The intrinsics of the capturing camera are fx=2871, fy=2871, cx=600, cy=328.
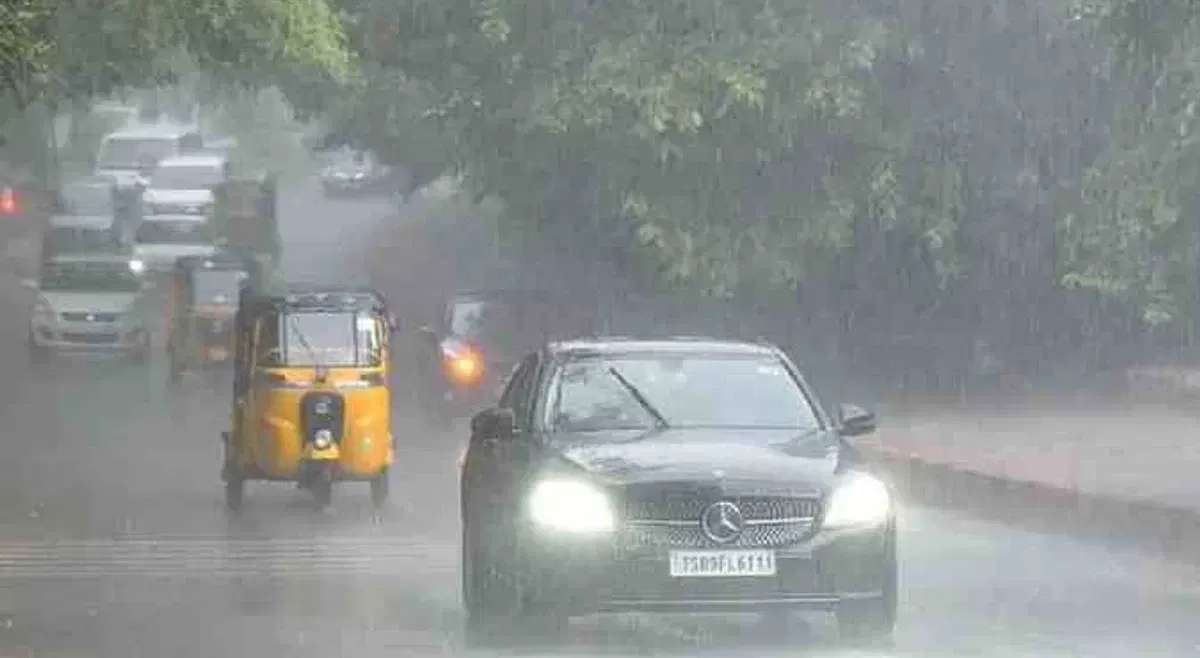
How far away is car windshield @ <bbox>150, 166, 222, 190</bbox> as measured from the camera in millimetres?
68062

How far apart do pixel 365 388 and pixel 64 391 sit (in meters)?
18.1

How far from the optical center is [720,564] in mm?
14023

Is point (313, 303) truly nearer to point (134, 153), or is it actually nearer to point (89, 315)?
point (89, 315)

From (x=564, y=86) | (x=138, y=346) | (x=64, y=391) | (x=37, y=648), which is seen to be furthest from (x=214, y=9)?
(x=138, y=346)

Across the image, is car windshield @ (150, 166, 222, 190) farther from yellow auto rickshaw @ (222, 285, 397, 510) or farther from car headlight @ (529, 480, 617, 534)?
car headlight @ (529, 480, 617, 534)

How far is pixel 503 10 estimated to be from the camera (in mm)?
33188

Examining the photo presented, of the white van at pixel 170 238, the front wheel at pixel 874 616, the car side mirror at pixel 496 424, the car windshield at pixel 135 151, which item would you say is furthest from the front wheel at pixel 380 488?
the car windshield at pixel 135 151

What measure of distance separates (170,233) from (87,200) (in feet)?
16.7

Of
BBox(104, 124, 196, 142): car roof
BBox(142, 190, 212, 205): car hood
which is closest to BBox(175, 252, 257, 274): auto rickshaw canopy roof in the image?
BBox(142, 190, 212, 205): car hood

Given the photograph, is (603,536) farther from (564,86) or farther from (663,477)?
(564,86)

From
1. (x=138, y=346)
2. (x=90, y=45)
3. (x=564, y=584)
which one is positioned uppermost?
(x=90, y=45)

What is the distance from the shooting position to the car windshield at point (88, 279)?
4559cm

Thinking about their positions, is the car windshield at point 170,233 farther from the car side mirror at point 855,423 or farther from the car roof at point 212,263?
the car side mirror at point 855,423

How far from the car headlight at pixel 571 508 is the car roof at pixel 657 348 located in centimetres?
181
